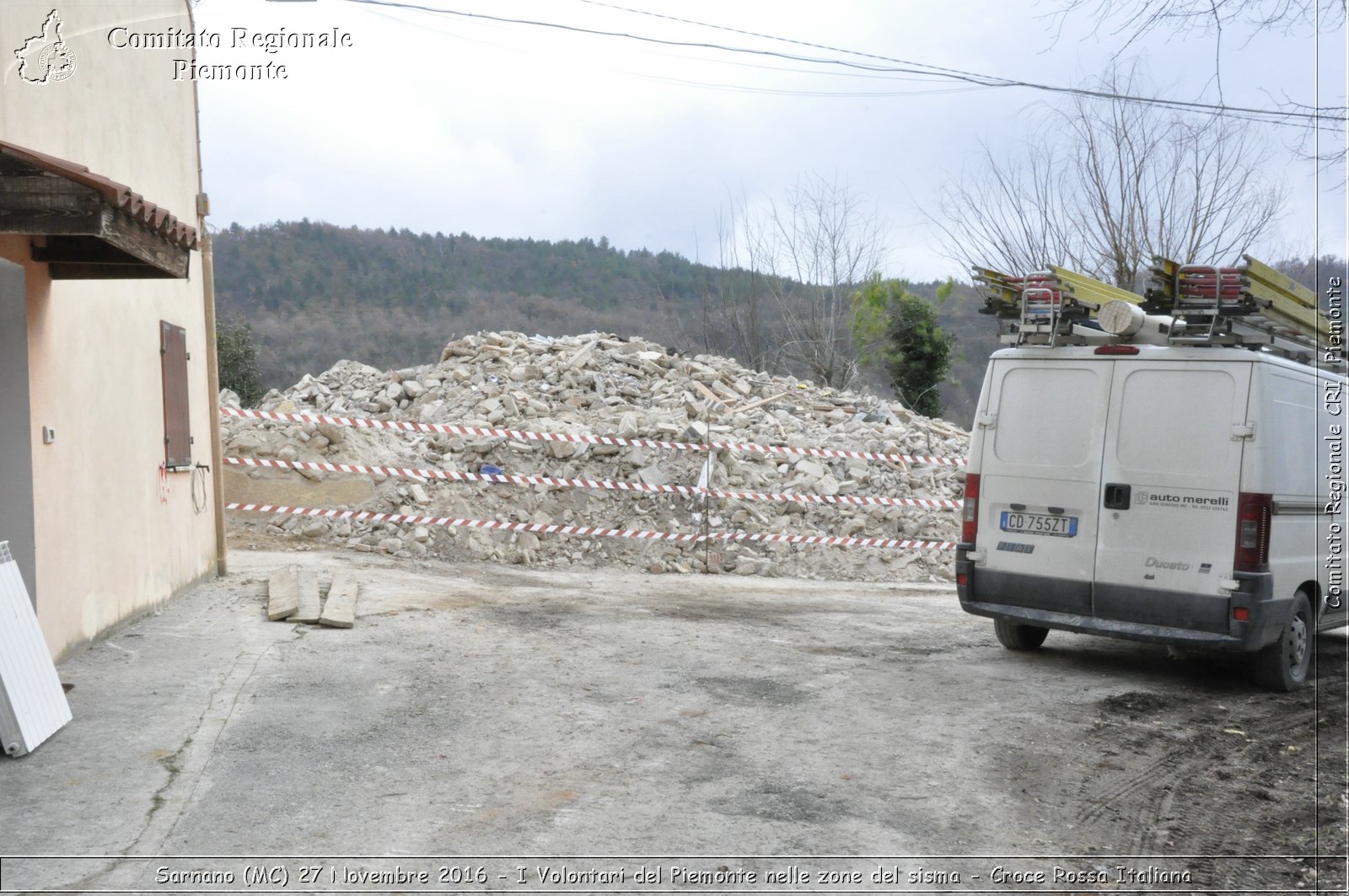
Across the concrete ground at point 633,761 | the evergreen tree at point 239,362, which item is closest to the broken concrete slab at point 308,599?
the concrete ground at point 633,761

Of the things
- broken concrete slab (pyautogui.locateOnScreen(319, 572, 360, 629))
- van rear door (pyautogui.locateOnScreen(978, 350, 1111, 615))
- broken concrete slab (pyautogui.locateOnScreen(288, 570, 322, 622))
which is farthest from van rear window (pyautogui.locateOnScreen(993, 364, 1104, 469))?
broken concrete slab (pyautogui.locateOnScreen(288, 570, 322, 622))

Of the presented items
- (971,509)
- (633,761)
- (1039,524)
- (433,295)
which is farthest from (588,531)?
(433,295)

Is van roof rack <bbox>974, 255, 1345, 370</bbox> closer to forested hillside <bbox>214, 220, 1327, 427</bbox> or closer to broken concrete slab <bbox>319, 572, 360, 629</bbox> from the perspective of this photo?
broken concrete slab <bbox>319, 572, 360, 629</bbox>

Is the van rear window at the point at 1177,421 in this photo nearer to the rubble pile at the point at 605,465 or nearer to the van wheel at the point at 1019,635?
the van wheel at the point at 1019,635

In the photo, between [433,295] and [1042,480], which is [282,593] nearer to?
[1042,480]

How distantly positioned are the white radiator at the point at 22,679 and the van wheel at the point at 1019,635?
6.50m

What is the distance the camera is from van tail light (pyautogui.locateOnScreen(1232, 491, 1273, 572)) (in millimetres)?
6934

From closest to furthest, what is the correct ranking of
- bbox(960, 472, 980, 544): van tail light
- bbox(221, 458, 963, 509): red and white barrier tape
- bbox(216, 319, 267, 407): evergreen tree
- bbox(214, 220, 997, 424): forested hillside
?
1. bbox(960, 472, 980, 544): van tail light
2. bbox(221, 458, 963, 509): red and white barrier tape
3. bbox(216, 319, 267, 407): evergreen tree
4. bbox(214, 220, 997, 424): forested hillside

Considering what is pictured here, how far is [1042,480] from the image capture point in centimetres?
775

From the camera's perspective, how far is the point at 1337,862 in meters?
4.43

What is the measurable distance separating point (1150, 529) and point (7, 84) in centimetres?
763

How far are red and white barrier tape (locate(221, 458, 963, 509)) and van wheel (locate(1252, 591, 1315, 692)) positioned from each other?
7946mm

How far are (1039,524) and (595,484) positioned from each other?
27.5 ft

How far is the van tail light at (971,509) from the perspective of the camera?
316 inches
